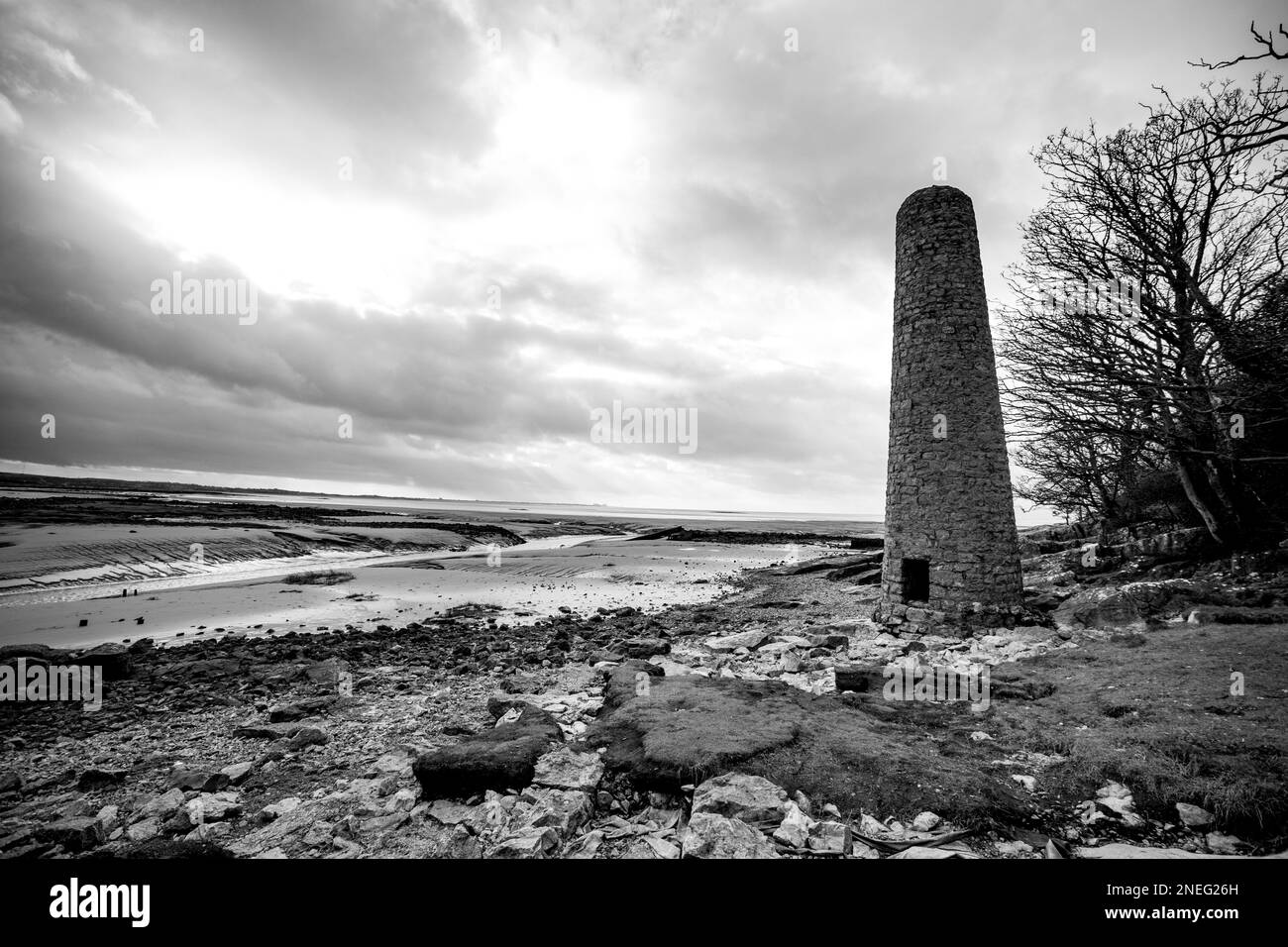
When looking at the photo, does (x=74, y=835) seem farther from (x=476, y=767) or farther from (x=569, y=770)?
(x=569, y=770)

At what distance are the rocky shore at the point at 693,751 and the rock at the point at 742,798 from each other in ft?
0.06

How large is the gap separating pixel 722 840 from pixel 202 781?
186 inches

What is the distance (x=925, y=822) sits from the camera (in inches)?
136

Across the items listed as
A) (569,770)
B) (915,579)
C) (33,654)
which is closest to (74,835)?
(569,770)

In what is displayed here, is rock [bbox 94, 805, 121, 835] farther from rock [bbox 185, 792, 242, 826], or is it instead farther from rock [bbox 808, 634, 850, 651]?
rock [bbox 808, 634, 850, 651]

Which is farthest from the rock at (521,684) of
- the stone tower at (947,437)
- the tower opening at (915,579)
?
the tower opening at (915,579)

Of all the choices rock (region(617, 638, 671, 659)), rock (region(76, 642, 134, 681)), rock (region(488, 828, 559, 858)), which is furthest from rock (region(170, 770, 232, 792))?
rock (region(617, 638, 671, 659))

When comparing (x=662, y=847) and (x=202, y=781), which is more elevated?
(x=662, y=847)

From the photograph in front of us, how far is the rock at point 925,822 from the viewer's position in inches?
135

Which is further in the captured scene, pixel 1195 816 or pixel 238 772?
pixel 238 772

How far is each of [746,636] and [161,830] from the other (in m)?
8.08

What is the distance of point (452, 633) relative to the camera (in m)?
11.2
